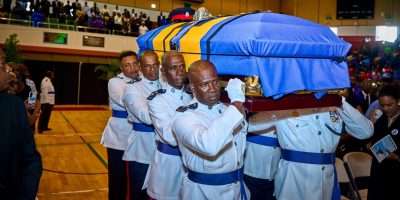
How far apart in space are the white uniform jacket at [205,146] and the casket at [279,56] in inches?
8.1

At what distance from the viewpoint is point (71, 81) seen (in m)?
15.6

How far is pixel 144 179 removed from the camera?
2996 mm

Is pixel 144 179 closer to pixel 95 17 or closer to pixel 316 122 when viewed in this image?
pixel 316 122

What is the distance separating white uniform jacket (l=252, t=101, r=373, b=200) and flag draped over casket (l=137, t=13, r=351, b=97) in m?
0.34

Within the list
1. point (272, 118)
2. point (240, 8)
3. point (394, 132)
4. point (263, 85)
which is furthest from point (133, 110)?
point (240, 8)

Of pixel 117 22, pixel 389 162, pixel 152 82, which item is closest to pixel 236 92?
pixel 152 82

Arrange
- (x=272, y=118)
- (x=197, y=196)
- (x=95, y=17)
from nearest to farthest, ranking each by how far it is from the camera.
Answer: (x=197, y=196)
(x=272, y=118)
(x=95, y=17)

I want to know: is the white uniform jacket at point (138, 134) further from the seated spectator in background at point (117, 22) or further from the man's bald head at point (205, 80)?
the seated spectator in background at point (117, 22)

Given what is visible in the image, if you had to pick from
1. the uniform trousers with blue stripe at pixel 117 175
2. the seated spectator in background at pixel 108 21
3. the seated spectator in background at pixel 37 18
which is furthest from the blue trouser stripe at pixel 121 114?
the seated spectator in background at pixel 108 21

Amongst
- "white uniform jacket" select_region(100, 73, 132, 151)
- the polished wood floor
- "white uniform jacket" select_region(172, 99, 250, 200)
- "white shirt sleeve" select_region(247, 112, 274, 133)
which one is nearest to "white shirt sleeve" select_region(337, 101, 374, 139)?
"white shirt sleeve" select_region(247, 112, 274, 133)

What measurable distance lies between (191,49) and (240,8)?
1916 cm

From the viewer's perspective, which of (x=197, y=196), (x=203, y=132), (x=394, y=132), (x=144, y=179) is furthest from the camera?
(x=144, y=179)

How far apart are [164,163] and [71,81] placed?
557 inches

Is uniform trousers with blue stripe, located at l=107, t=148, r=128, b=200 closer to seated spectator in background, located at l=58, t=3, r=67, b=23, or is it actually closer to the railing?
the railing
